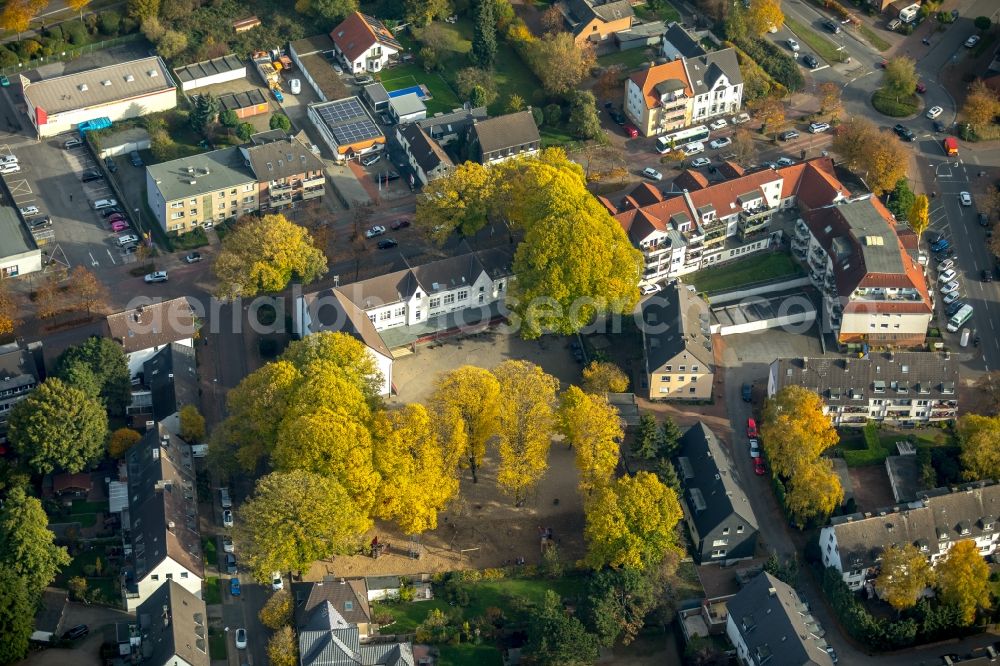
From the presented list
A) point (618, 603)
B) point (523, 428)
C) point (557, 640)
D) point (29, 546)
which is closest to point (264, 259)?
point (523, 428)

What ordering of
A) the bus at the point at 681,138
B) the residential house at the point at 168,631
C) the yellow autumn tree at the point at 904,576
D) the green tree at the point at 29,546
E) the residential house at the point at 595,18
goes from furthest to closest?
the residential house at the point at 595,18 < the bus at the point at 681,138 < the yellow autumn tree at the point at 904,576 < the green tree at the point at 29,546 < the residential house at the point at 168,631

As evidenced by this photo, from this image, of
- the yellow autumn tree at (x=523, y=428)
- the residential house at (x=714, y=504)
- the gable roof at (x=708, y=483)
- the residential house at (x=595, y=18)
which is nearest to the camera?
the residential house at (x=714, y=504)

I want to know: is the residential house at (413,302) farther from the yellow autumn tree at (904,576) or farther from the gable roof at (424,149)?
the yellow autumn tree at (904,576)

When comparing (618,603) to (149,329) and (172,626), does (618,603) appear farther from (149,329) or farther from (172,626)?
(149,329)

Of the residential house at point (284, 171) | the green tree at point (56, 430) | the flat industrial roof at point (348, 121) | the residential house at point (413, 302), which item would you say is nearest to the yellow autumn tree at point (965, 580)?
the residential house at point (413, 302)

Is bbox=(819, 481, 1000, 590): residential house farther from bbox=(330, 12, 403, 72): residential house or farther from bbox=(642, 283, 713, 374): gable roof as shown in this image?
bbox=(330, 12, 403, 72): residential house

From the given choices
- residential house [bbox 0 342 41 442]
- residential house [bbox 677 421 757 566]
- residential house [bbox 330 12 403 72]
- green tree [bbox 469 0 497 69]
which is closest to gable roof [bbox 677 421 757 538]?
residential house [bbox 677 421 757 566]

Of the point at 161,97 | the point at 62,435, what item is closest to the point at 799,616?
the point at 62,435
